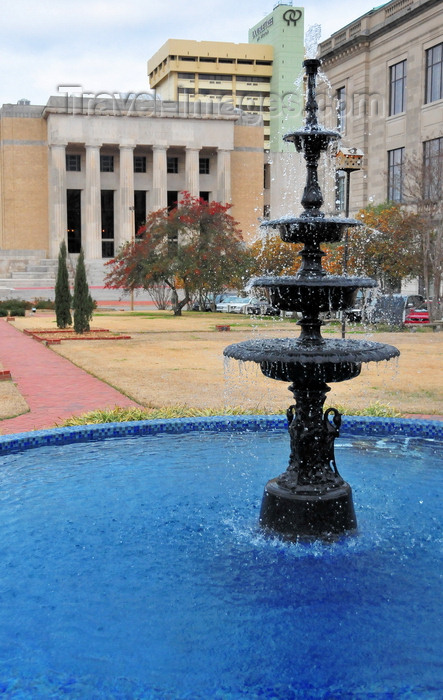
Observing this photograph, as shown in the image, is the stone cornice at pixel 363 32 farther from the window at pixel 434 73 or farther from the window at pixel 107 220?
the window at pixel 107 220

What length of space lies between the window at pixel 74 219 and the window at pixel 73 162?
231 centimetres

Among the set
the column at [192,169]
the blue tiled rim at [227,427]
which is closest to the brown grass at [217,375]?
the blue tiled rim at [227,427]

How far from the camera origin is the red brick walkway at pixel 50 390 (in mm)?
11461

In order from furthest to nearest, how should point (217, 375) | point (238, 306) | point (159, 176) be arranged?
point (159, 176), point (238, 306), point (217, 375)

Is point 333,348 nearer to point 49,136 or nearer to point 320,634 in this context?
point 320,634

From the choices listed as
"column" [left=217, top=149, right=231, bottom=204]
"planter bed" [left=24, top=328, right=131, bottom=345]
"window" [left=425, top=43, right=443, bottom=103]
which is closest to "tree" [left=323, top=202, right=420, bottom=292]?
"planter bed" [left=24, top=328, right=131, bottom=345]

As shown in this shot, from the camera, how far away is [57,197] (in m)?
68.8

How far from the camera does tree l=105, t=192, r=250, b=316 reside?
1572 inches

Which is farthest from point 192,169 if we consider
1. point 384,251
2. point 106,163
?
point 384,251

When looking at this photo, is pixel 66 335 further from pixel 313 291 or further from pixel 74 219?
pixel 74 219

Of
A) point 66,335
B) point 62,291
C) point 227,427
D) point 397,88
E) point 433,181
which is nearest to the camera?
point 227,427

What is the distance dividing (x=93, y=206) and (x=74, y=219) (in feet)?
23.5

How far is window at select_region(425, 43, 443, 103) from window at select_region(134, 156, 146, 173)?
34.3 m

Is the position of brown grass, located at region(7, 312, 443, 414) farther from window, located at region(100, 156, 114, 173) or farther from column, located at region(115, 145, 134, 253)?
window, located at region(100, 156, 114, 173)
